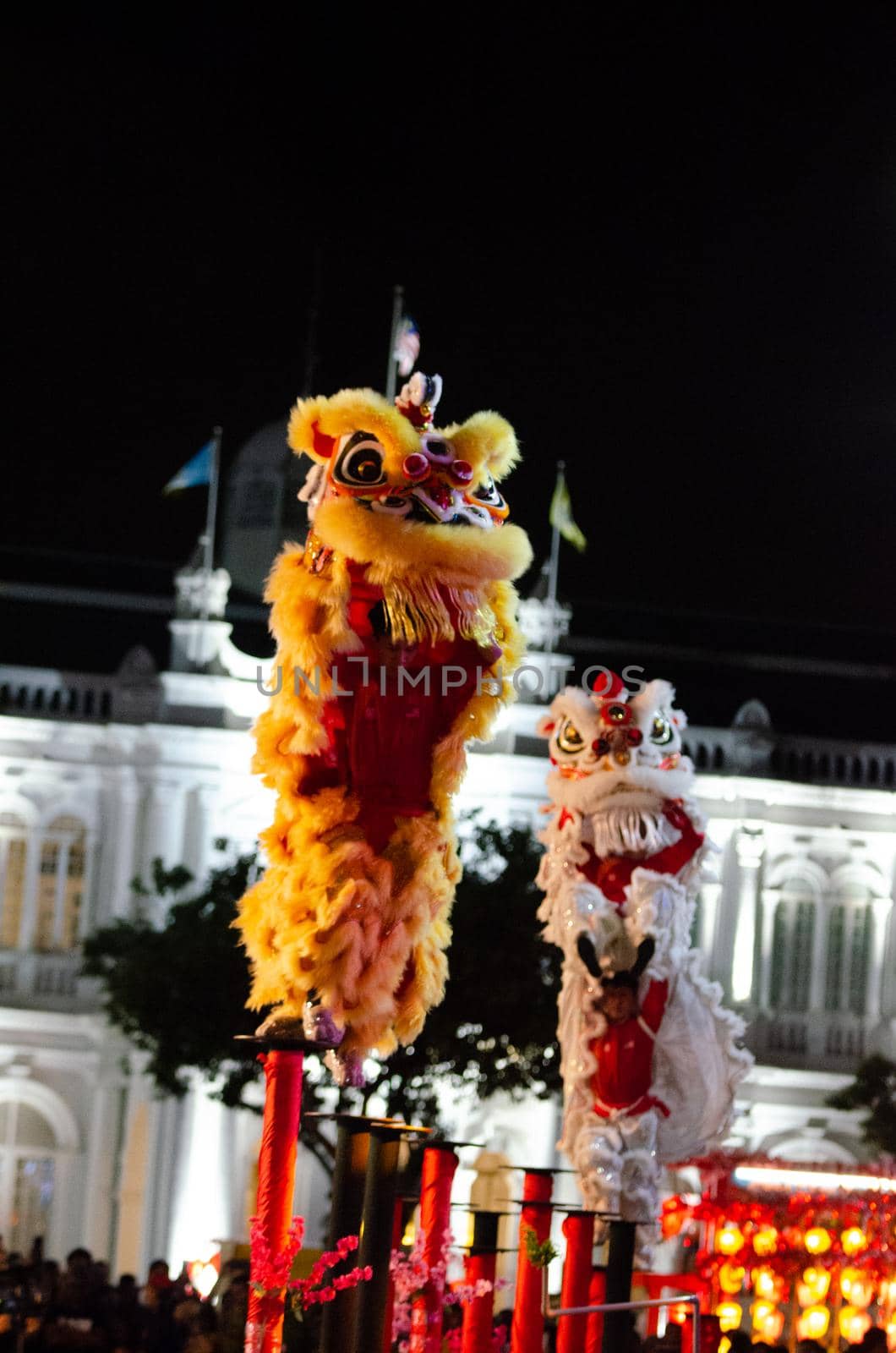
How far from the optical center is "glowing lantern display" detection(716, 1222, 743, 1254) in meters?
13.7

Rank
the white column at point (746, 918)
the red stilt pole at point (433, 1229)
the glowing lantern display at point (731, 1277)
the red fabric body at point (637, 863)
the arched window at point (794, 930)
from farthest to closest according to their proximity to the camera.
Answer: the arched window at point (794, 930) < the white column at point (746, 918) < the glowing lantern display at point (731, 1277) < the red fabric body at point (637, 863) < the red stilt pole at point (433, 1229)

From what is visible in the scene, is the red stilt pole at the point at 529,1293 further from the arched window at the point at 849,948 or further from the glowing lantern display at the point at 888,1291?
the arched window at the point at 849,948

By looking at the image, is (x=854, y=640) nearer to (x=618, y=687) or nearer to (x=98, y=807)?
(x=98, y=807)

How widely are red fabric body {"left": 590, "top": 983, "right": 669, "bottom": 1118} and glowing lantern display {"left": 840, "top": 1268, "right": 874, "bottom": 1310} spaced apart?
1728 millimetres

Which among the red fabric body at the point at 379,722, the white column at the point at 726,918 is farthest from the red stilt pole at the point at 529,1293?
the white column at the point at 726,918

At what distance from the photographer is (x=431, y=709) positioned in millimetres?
9070

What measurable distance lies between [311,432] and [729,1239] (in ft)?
20.8

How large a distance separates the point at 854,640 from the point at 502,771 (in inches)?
239

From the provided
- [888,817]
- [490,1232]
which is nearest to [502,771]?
[888,817]

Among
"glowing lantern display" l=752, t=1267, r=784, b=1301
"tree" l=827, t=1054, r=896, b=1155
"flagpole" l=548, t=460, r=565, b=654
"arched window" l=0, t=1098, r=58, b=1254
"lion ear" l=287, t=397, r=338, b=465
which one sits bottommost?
"arched window" l=0, t=1098, r=58, b=1254

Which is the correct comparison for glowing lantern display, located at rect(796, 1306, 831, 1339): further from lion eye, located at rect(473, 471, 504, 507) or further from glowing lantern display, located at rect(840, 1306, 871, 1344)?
lion eye, located at rect(473, 471, 504, 507)

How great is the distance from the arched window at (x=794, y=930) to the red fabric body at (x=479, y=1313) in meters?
24.4

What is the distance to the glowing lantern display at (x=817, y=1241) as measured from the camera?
13.7 m

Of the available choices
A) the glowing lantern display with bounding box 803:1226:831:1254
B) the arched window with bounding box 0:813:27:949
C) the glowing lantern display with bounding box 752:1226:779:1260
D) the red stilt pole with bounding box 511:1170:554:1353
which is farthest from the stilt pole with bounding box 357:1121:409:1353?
the arched window with bounding box 0:813:27:949
